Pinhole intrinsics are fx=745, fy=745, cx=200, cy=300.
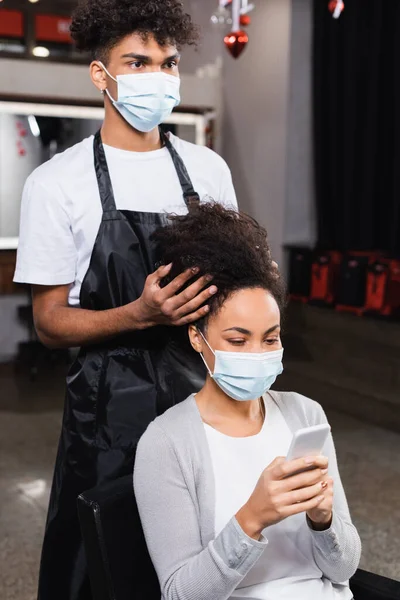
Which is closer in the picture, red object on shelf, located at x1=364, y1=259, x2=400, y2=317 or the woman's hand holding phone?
the woman's hand holding phone

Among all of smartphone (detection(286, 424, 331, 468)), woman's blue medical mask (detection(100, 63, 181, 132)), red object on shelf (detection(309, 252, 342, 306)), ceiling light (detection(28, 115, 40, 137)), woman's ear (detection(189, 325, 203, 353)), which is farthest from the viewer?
ceiling light (detection(28, 115, 40, 137))

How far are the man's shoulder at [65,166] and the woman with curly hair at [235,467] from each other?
231 millimetres

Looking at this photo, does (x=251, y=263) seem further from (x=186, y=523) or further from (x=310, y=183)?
(x=310, y=183)

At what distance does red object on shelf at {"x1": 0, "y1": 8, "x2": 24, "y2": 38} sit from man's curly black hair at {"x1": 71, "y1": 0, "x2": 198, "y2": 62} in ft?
20.5

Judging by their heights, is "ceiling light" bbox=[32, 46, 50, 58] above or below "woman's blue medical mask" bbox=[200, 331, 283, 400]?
above

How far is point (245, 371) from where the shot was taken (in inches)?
48.4

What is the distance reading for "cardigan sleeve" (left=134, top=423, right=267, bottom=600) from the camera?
106 cm

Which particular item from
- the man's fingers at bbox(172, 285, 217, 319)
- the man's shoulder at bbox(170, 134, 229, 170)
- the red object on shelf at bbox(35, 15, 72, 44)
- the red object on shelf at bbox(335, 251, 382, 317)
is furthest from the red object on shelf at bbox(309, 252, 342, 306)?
the man's fingers at bbox(172, 285, 217, 319)

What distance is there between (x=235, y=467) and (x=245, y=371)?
0.16 m

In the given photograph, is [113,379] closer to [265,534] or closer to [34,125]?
[265,534]

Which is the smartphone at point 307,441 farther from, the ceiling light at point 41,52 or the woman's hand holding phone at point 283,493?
the ceiling light at point 41,52

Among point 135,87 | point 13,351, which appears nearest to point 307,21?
point 13,351

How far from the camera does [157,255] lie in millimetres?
1471

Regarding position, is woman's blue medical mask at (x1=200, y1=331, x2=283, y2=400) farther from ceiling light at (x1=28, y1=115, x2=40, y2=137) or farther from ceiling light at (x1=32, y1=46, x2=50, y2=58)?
ceiling light at (x1=32, y1=46, x2=50, y2=58)
